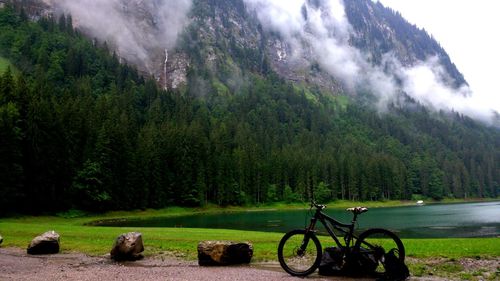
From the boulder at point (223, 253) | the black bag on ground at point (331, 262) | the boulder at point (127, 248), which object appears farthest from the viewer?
the boulder at point (127, 248)

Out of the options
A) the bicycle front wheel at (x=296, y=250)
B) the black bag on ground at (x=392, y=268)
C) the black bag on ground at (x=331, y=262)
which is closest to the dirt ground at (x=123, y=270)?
the black bag on ground at (x=331, y=262)

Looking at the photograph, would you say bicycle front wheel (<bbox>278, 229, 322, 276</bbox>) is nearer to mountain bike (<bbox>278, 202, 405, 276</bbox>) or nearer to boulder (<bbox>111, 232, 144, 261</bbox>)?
mountain bike (<bbox>278, 202, 405, 276</bbox>)

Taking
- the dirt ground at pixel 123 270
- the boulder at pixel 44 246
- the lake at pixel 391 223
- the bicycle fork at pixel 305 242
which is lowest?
the lake at pixel 391 223

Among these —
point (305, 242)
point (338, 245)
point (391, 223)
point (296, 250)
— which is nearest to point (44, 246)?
point (296, 250)

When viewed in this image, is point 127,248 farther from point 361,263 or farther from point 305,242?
point 361,263

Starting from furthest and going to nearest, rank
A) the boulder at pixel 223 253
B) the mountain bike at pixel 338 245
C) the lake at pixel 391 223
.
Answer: the lake at pixel 391 223 < the boulder at pixel 223 253 < the mountain bike at pixel 338 245

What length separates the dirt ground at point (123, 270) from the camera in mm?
15930

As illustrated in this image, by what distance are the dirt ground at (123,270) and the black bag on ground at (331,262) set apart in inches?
19.1

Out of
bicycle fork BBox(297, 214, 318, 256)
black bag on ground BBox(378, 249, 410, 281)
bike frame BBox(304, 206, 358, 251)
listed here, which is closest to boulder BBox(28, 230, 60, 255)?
bicycle fork BBox(297, 214, 318, 256)

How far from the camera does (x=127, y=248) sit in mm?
21156

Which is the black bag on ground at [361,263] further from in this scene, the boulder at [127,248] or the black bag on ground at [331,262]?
the boulder at [127,248]

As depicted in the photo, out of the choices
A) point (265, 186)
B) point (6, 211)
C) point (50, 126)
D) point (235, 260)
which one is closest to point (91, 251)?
point (235, 260)

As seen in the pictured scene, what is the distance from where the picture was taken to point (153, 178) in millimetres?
111750

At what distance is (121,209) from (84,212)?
1323 cm
